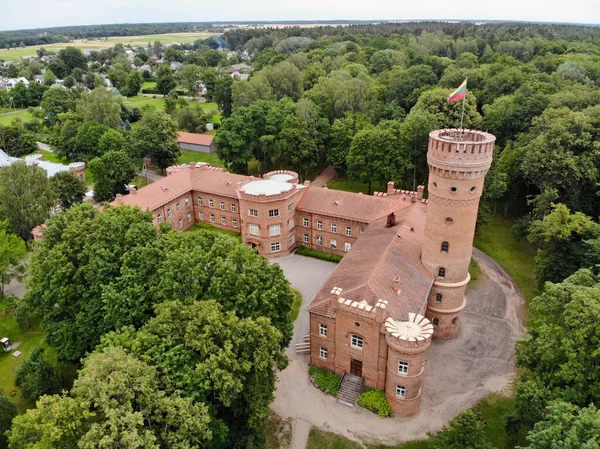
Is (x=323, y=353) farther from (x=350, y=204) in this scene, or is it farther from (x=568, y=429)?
(x=350, y=204)

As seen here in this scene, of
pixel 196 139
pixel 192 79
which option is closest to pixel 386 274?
pixel 196 139

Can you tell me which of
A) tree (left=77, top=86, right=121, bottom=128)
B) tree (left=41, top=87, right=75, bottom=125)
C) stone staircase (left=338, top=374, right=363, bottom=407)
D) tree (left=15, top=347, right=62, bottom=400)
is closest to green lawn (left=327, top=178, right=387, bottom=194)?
stone staircase (left=338, top=374, right=363, bottom=407)

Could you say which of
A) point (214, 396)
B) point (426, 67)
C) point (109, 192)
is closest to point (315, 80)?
point (426, 67)

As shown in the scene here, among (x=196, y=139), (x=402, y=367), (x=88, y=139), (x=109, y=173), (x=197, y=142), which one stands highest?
(x=88, y=139)

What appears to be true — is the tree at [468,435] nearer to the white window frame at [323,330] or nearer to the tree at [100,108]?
the white window frame at [323,330]

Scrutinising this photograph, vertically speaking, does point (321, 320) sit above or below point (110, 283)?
below

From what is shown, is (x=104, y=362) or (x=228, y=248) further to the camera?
(x=228, y=248)

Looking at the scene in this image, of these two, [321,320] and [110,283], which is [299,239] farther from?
[110,283]
